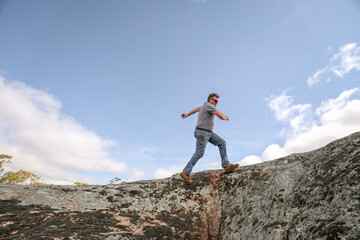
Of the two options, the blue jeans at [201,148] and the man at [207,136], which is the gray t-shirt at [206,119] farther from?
the blue jeans at [201,148]

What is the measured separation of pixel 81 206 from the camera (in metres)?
6.39

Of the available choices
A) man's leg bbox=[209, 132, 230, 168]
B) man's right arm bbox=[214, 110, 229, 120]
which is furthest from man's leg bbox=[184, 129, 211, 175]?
man's right arm bbox=[214, 110, 229, 120]

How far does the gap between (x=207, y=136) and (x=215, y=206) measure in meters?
2.43

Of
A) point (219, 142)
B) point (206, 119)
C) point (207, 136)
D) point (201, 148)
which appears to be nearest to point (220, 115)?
point (206, 119)

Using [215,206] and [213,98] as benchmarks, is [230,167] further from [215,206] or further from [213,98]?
[213,98]

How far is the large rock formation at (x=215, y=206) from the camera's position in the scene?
135 inches

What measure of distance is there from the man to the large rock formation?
0.42 m

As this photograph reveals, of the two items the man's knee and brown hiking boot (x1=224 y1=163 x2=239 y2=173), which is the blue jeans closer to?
the man's knee

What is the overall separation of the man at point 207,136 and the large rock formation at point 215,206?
1.39 ft

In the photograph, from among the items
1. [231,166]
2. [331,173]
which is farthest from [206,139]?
[331,173]

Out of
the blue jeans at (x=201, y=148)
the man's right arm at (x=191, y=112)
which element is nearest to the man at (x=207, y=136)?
the blue jeans at (x=201, y=148)

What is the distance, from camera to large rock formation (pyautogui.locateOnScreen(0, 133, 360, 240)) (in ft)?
11.3

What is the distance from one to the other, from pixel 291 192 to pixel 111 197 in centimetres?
522

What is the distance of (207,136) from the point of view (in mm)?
8016
